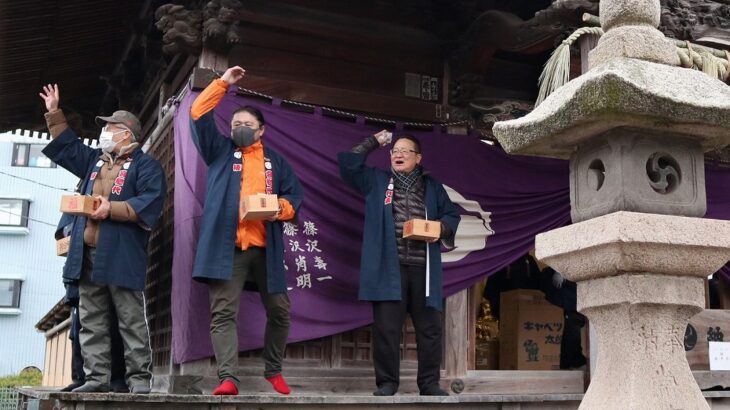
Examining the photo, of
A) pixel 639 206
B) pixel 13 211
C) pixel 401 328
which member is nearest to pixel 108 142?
pixel 401 328

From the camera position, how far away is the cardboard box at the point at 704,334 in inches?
317

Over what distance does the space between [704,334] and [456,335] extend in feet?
9.92

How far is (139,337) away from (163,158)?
266 cm

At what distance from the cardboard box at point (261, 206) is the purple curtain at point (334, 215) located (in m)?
0.92

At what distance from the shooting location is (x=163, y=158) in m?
7.79

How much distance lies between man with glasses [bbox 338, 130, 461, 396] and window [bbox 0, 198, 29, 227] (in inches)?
1026

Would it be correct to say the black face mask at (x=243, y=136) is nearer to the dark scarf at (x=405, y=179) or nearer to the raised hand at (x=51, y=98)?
the dark scarf at (x=405, y=179)

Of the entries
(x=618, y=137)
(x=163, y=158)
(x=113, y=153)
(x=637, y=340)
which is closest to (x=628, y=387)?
(x=637, y=340)

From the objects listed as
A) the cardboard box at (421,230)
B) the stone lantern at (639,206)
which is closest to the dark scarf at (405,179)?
the cardboard box at (421,230)

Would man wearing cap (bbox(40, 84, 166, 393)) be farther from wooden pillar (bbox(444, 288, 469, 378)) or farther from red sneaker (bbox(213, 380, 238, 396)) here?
wooden pillar (bbox(444, 288, 469, 378))

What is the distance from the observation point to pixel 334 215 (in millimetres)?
6711

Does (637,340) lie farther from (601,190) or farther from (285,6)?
(285,6)

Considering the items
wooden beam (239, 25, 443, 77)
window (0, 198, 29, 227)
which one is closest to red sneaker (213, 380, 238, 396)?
wooden beam (239, 25, 443, 77)

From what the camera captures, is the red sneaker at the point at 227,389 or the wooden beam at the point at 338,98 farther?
the wooden beam at the point at 338,98
